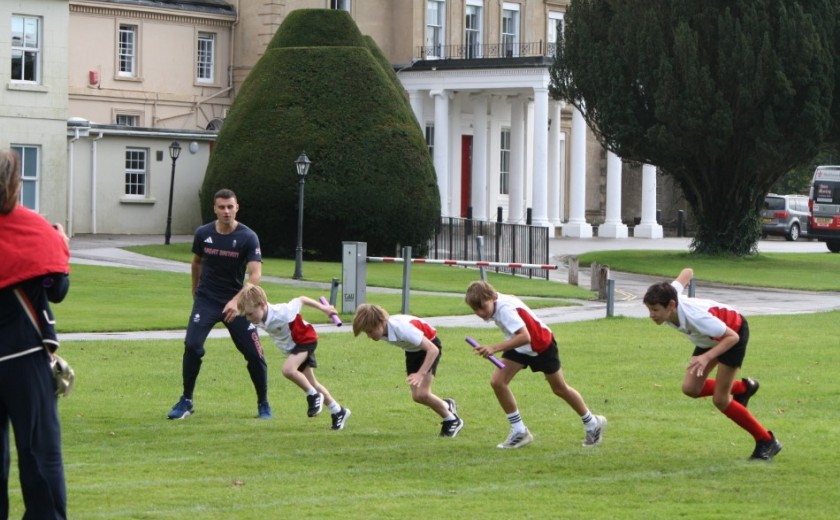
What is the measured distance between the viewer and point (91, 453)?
1091 centimetres

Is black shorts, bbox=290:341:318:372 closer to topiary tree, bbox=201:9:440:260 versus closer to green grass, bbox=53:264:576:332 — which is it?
green grass, bbox=53:264:576:332

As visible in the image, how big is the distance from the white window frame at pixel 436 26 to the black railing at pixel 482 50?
0.10 m

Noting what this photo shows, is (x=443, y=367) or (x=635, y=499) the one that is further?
(x=443, y=367)

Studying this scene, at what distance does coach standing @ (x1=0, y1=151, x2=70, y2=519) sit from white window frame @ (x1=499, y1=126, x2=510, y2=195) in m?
52.7

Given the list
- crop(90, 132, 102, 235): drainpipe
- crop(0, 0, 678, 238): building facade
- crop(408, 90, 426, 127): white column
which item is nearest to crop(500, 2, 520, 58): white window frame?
crop(0, 0, 678, 238): building facade

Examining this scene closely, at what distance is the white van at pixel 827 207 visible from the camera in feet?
166

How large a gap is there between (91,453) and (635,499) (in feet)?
13.3

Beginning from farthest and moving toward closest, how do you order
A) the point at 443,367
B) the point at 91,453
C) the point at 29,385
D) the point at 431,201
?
the point at 431,201, the point at 443,367, the point at 91,453, the point at 29,385

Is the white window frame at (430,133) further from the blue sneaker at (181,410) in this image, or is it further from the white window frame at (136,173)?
the blue sneaker at (181,410)

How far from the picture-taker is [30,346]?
7176 mm

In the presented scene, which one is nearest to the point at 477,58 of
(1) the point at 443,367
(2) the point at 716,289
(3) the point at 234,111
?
(3) the point at 234,111

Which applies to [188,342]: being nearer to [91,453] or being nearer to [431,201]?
[91,453]

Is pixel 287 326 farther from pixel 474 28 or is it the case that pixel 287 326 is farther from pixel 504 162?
pixel 504 162

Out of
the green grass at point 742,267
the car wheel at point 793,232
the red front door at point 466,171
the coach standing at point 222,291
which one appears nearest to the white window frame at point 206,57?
the red front door at point 466,171
